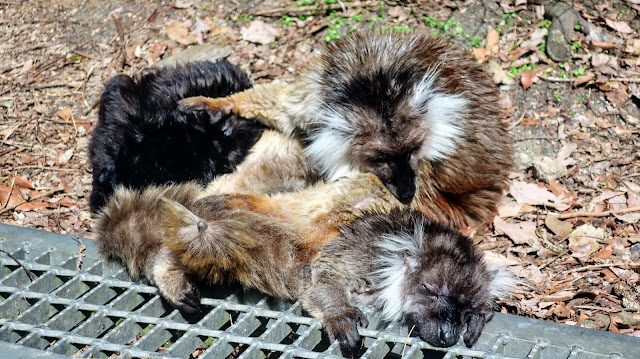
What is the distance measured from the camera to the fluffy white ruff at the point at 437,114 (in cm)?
487

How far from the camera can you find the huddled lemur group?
13.3 ft

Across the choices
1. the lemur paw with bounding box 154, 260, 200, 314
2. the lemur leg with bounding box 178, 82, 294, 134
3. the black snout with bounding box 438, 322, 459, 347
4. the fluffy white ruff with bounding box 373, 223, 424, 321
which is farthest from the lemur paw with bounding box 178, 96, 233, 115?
the black snout with bounding box 438, 322, 459, 347

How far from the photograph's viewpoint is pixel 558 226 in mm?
5266

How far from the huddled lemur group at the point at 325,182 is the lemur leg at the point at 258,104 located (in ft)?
0.04

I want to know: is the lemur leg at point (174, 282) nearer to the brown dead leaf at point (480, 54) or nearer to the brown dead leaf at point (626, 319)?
the brown dead leaf at point (626, 319)

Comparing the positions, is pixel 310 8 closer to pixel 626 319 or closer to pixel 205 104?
pixel 205 104

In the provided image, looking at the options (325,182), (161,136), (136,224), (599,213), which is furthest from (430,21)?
(136,224)

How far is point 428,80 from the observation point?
16.2ft

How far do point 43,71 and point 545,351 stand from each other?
262 inches

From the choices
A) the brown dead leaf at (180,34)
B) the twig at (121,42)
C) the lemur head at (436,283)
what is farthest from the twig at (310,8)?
the lemur head at (436,283)

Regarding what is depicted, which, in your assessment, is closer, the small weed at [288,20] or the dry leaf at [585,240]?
the dry leaf at [585,240]

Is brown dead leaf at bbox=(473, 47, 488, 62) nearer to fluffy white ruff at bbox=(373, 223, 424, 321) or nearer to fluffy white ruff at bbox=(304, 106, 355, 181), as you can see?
fluffy white ruff at bbox=(304, 106, 355, 181)

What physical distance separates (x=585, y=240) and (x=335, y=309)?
7.86 ft

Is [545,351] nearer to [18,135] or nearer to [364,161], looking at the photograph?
[364,161]
